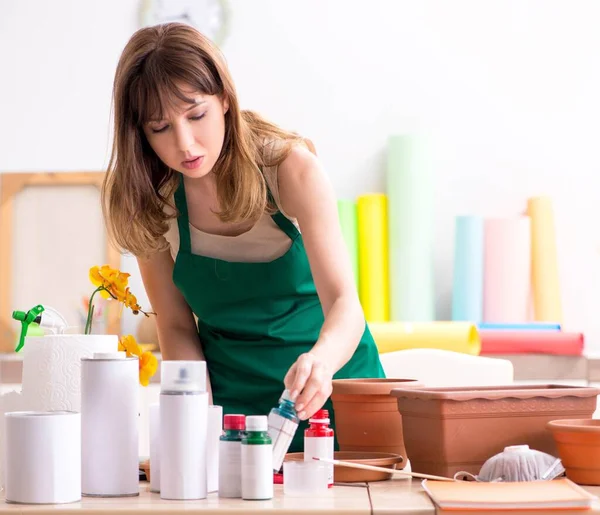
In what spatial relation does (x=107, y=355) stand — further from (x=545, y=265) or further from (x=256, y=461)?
(x=545, y=265)

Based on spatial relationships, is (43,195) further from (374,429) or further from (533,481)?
(533,481)

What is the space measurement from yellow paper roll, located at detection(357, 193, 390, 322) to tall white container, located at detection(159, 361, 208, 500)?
1975 mm

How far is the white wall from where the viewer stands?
3215 millimetres

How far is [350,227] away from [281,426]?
6.44 ft

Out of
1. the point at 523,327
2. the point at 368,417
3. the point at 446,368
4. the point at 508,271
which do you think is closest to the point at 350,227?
the point at 508,271

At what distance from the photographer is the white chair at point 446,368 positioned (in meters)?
2.22

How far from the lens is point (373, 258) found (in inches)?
122

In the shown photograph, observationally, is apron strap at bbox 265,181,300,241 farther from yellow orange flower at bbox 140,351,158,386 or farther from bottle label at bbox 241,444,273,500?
bottle label at bbox 241,444,273,500

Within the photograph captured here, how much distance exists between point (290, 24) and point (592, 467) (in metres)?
2.39

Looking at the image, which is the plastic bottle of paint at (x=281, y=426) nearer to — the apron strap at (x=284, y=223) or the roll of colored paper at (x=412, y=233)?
the apron strap at (x=284, y=223)

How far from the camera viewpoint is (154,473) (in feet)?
3.89

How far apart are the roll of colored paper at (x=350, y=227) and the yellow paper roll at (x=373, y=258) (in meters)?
0.01

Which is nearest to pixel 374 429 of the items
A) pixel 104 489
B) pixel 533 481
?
pixel 533 481

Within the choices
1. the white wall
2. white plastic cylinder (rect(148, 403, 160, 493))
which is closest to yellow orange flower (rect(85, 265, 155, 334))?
white plastic cylinder (rect(148, 403, 160, 493))
